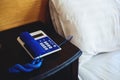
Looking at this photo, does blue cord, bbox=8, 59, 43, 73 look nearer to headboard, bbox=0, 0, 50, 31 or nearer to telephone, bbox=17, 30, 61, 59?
telephone, bbox=17, 30, 61, 59

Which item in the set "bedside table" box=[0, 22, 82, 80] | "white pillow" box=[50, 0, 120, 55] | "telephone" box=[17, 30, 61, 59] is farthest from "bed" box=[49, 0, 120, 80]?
"telephone" box=[17, 30, 61, 59]

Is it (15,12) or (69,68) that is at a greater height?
(15,12)

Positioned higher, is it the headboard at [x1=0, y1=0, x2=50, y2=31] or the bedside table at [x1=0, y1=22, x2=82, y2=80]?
the headboard at [x1=0, y1=0, x2=50, y2=31]

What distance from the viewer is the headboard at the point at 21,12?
3.21 feet

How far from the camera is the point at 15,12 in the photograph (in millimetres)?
1012

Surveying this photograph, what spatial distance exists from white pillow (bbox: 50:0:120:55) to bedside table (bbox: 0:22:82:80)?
105 mm

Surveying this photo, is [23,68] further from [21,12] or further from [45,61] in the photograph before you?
[21,12]

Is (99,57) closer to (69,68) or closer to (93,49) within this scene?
(93,49)

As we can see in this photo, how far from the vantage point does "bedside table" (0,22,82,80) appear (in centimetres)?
68

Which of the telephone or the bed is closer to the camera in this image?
the telephone

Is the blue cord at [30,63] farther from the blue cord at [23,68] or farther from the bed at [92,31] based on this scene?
the bed at [92,31]

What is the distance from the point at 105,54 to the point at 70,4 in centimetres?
38

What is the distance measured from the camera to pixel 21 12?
3.39 ft

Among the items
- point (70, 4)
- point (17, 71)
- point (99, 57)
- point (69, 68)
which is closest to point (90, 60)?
point (99, 57)
